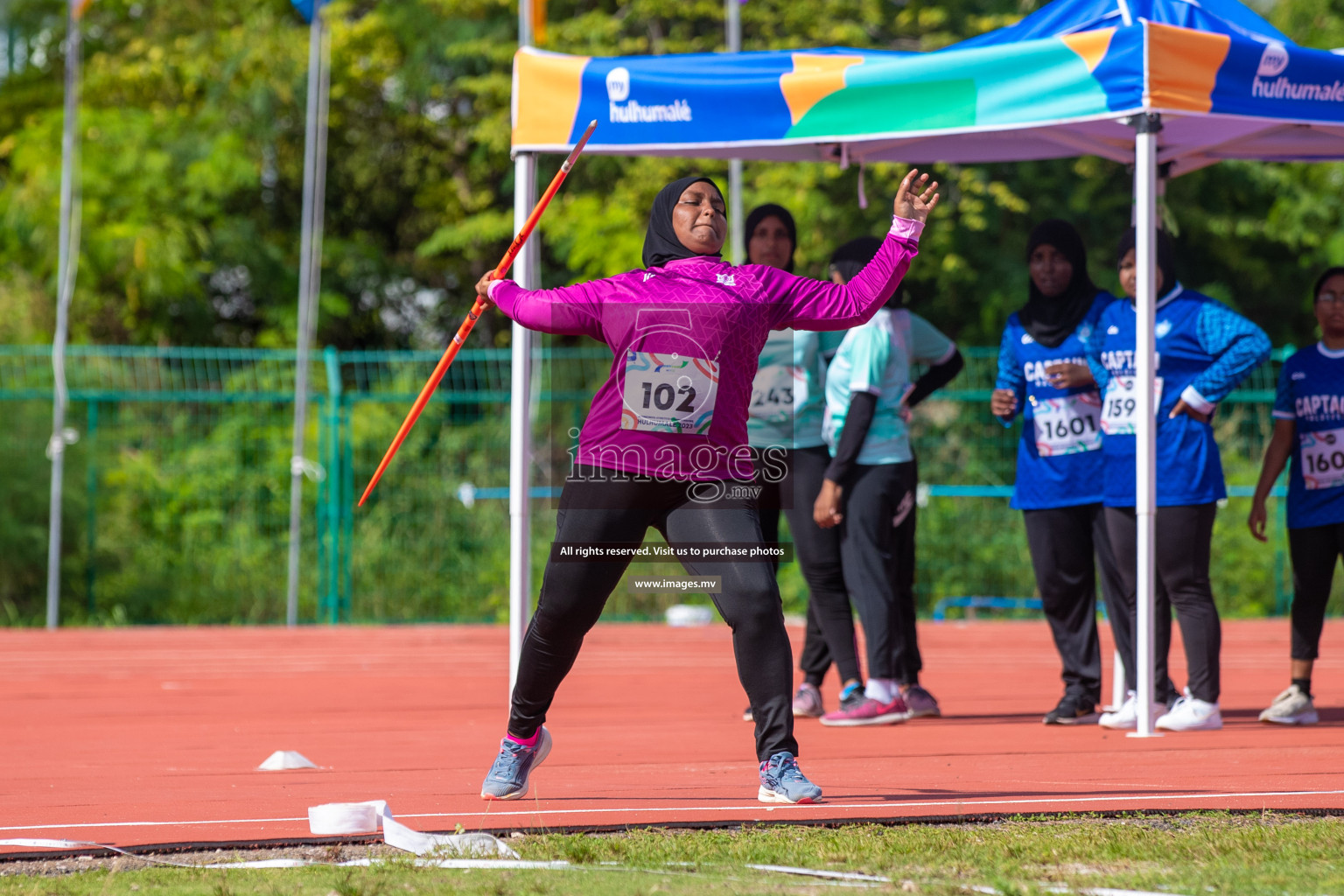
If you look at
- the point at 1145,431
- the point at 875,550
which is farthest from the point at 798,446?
the point at 1145,431

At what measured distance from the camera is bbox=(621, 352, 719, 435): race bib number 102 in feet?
14.5

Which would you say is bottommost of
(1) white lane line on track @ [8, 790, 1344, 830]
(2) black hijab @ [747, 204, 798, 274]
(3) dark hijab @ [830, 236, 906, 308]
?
(1) white lane line on track @ [8, 790, 1344, 830]

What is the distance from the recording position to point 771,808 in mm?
4406

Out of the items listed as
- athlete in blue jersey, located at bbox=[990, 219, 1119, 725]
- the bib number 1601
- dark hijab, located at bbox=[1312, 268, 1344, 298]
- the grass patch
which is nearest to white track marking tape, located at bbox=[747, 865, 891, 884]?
the grass patch

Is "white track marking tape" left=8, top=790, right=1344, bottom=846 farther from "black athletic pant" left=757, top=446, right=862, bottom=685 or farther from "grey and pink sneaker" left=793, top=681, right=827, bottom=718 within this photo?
"grey and pink sneaker" left=793, top=681, right=827, bottom=718

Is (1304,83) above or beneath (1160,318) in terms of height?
above

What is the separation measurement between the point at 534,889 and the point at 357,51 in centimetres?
2096

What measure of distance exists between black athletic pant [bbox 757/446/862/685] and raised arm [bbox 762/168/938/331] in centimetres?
228

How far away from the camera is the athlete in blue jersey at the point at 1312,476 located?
22.2ft

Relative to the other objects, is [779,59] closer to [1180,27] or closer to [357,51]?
[1180,27]

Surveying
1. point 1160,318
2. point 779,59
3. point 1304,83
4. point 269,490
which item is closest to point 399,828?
point 779,59

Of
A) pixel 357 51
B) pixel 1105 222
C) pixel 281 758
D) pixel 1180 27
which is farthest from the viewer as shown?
pixel 357 51

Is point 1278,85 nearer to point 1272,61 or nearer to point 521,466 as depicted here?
point 1272,61

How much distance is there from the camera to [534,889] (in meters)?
3.35
